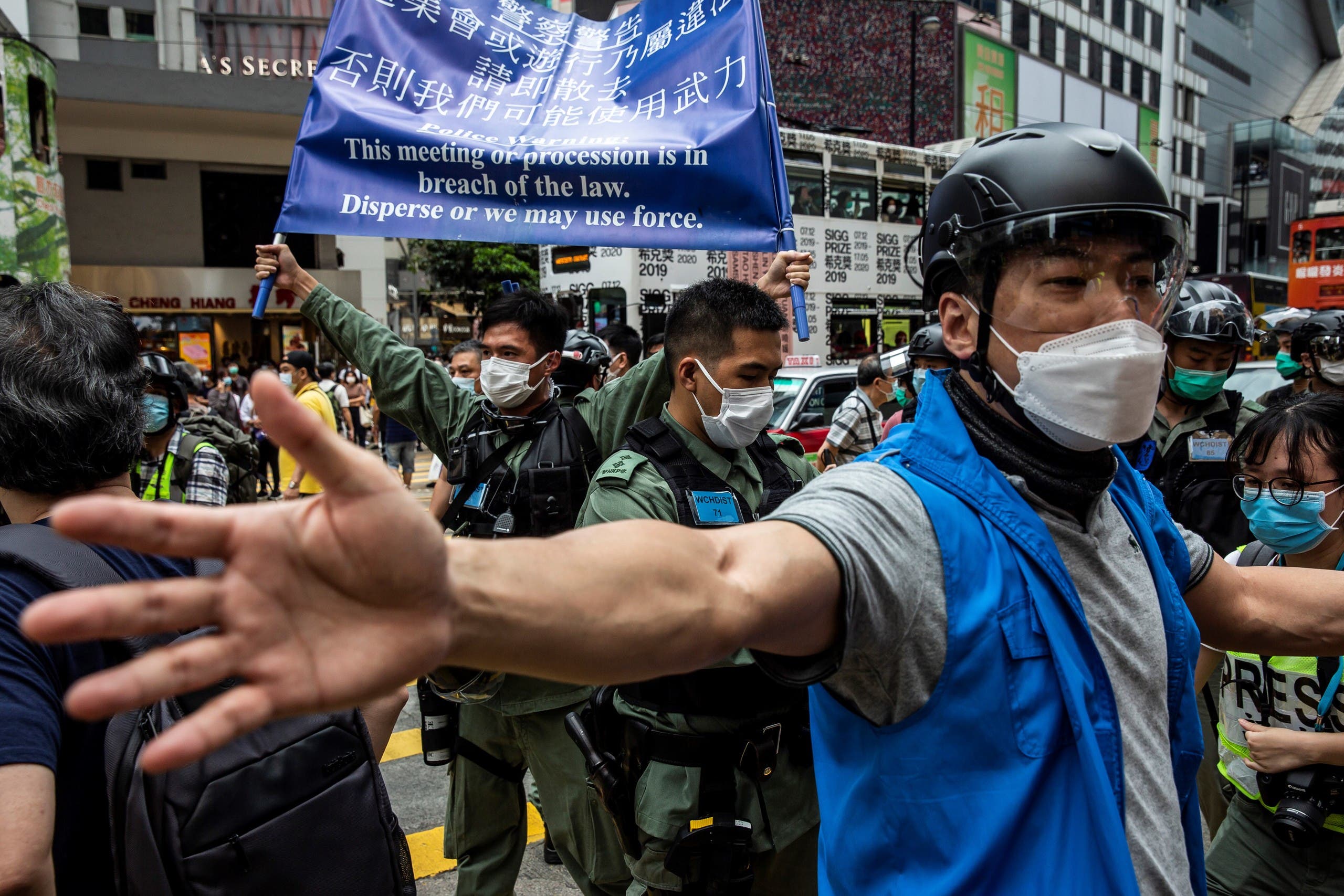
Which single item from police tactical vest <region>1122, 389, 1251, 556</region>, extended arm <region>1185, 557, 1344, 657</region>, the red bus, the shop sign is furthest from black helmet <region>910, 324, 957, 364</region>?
the shop sign

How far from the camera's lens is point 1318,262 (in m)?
19.1

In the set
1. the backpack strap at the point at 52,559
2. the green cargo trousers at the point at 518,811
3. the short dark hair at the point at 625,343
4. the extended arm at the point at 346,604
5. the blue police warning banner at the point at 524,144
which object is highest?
the blue police warning banner at the point at 524,144

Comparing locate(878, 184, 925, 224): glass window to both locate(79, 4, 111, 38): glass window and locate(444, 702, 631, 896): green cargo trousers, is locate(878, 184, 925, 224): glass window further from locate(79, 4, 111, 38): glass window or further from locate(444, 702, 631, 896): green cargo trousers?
locate(79, 4, 111, 38): glass window

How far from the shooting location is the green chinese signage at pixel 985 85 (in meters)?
41.2

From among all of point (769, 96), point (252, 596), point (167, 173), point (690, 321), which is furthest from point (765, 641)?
point (167, 173)

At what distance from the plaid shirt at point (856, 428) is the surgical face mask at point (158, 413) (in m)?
4.47

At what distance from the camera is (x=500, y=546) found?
92cm

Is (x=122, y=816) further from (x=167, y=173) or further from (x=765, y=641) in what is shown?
(x=167, y=173)

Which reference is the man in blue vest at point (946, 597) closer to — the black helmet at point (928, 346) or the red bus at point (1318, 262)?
the black helmet at point (928, 346)

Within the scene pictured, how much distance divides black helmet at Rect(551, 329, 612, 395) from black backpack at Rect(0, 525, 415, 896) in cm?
318

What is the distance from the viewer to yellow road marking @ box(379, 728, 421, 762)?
5.05m

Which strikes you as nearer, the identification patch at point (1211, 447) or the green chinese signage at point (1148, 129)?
the identification patch at point (1211, 447)

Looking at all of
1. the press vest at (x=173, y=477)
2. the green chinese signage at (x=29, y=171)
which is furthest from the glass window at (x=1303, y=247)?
the green chinese signage at (x=29, y=171)

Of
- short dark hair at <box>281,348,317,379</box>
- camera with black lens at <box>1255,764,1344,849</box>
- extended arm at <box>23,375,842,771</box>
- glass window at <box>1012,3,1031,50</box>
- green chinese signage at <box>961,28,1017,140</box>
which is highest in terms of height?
glass window at <box>1012,3,1031,50</box>
